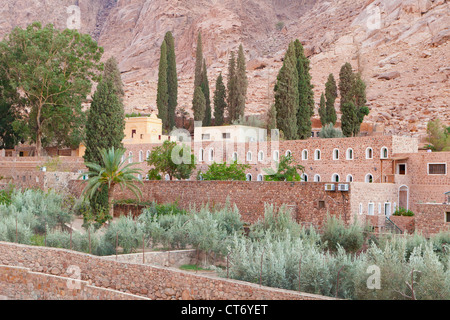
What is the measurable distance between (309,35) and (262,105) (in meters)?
26.8

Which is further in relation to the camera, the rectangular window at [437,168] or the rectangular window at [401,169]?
the rectangular window at [401,169]

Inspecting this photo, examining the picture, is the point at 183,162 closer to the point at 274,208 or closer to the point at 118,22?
the point at 274,208

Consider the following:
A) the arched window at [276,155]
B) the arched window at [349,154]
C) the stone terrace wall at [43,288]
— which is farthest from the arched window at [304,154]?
the stone terrace wall at [43,288]

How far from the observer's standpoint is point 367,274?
1413cm

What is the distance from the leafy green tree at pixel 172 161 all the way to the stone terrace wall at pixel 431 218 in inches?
590

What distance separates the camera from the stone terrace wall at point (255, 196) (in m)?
25.6

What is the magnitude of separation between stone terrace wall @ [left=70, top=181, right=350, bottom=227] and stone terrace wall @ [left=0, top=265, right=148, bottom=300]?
10.6 metres

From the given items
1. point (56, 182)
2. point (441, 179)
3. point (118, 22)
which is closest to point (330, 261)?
point (441, 179)

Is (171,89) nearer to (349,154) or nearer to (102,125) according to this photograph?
(102,125)

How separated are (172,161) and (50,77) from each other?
476 inches

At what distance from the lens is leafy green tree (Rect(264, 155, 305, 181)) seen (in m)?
31.7

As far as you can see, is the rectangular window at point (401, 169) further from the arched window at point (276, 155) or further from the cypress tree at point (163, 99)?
the cypress tree at point (163, 99)

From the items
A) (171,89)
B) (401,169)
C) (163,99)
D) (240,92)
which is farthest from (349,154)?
(171,89)

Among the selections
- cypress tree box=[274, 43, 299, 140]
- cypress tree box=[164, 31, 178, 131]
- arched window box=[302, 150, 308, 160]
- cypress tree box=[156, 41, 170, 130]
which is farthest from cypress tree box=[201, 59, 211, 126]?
arched window box=[302, 150, 308, 160]
